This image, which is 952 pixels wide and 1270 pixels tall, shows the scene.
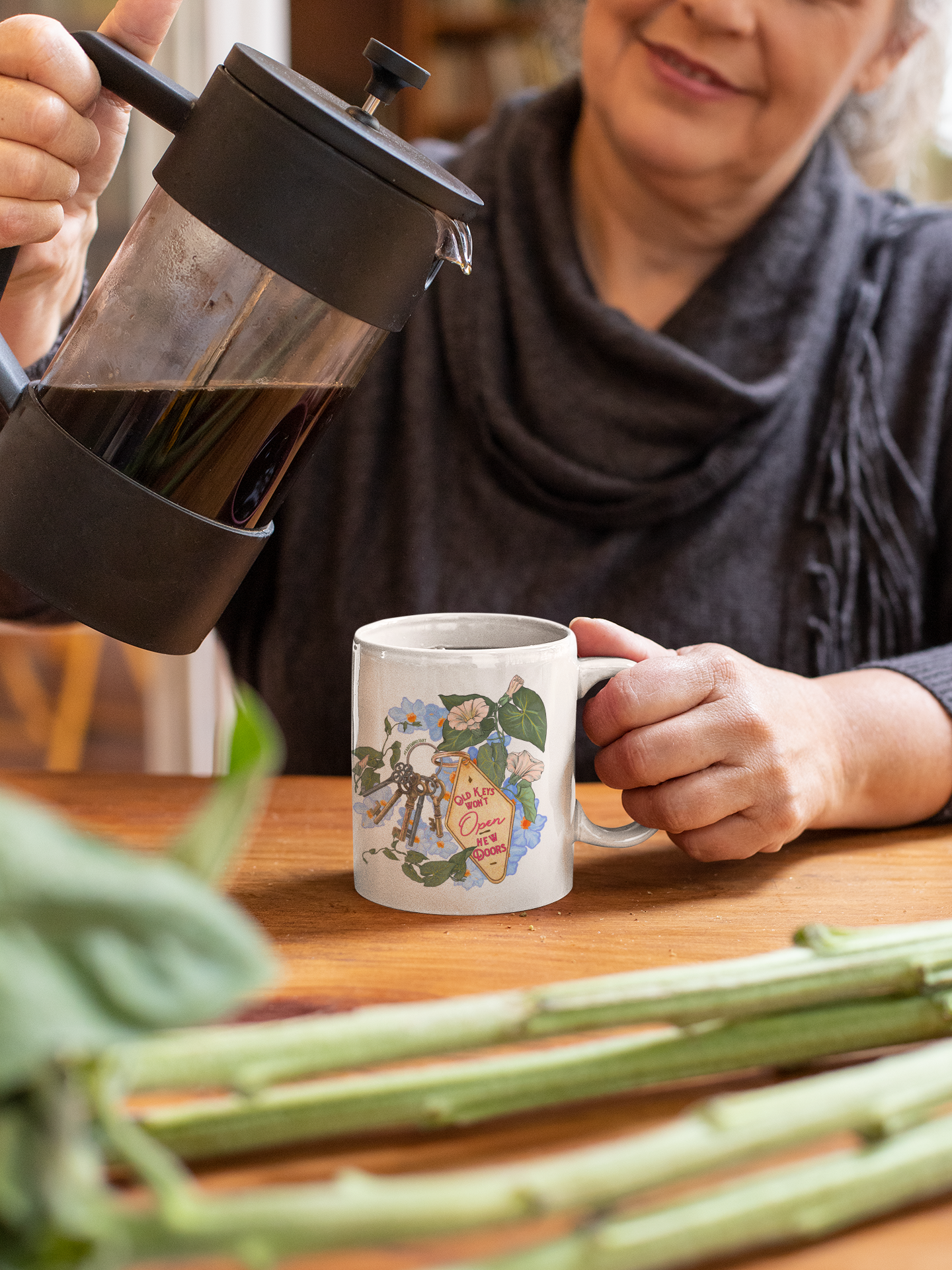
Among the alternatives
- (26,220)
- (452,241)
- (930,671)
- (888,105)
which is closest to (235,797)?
(452,241)

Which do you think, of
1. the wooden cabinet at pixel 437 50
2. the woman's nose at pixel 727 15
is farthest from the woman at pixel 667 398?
the wooden cabinet at pixel 437 50

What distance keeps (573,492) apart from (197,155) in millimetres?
550

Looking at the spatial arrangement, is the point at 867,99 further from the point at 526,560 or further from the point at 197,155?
the point at 197,155

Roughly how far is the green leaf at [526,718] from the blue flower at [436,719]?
0.08 feet

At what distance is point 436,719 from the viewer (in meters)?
0.54

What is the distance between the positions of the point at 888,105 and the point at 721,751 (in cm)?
84

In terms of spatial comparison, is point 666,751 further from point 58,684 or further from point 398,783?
point 58,684

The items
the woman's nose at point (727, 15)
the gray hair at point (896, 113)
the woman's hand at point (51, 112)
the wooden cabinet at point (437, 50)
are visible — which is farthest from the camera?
the wooden cabinet at point (437, 50)

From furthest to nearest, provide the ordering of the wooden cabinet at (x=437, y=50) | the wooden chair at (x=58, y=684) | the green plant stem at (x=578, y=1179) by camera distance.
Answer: the wooden cabinet at (x=437, y=50), the wooden chair at (x=58, y=684), the green plant stem at (x=578, y=1179)

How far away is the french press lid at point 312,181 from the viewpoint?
505 mm

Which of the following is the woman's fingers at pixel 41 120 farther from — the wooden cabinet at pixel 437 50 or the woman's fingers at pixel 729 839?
the wooden cabinet at pixel 437 50

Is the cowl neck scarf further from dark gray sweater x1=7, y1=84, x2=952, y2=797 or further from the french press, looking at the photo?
the french press

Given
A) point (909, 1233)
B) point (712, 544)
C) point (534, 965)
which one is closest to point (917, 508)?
point (712, 544)

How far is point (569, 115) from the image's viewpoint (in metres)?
1.14
